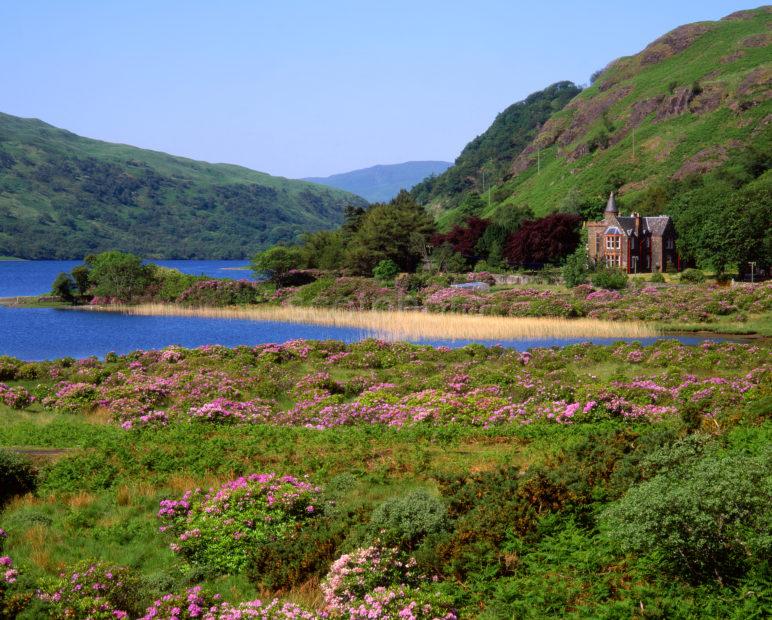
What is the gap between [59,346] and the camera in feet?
156

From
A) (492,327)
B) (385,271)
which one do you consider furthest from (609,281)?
(492,327)

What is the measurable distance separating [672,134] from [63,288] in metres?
113

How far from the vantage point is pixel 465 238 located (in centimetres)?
9569

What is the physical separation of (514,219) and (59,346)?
230 ft

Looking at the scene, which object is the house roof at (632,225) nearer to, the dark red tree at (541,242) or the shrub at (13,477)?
the dark red tree at (541,242)

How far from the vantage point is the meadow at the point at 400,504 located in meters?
9.62

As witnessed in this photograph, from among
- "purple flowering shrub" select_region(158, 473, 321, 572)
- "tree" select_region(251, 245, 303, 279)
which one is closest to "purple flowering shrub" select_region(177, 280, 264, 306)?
"tree" select_region(251, 245, 303, 279)

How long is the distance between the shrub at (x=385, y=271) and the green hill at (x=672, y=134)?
38.4m

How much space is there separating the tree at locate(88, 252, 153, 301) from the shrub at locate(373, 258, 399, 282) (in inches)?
915

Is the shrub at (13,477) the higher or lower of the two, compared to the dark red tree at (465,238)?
lower

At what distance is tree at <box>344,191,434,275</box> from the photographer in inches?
3516

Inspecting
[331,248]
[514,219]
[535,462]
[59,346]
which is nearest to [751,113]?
[514,219]

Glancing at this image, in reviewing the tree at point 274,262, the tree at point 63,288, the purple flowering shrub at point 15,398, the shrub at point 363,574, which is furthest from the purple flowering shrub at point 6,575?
the tree at point 63,288

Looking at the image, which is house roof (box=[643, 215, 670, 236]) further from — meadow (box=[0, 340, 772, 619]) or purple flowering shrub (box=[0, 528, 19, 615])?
purple flowering shrub (box=[0, 528, 19, 615])
